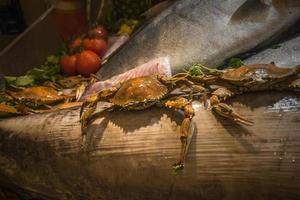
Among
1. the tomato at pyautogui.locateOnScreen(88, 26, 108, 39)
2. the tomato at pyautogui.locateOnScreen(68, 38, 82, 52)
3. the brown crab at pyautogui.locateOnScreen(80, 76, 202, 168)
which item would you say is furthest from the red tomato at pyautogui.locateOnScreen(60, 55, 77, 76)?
the brown crab at pyautogui.locateOnScreen(80, 76, 202, 168)

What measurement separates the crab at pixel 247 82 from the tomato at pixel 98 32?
2.25 meters

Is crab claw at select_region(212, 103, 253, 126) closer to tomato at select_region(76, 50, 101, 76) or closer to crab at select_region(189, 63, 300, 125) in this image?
crab at select_region(189, 63, 300, 125)

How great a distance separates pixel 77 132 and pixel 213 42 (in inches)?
47.9

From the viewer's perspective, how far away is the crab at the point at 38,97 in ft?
10.4

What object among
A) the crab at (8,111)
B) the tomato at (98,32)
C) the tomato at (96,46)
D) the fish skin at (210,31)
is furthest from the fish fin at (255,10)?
the crab at (8,111)

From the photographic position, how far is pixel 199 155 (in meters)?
2.24

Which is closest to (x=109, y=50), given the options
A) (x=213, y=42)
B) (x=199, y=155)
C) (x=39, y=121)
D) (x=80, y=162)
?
(x=213, y=42)

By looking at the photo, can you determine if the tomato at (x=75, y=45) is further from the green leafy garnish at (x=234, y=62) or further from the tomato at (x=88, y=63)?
the green leafy garnish at (x=234, y=62)

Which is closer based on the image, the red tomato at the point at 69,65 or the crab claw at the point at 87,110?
the crab claw at the point at 87,110

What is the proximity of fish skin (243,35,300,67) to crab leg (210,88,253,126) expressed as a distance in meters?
0.67

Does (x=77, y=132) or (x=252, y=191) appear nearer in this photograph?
(x=252, y=191)

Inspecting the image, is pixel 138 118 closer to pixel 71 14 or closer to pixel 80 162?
pixel 80 162

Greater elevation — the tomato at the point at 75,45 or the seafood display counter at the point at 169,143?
the tomato at the point at 75,45

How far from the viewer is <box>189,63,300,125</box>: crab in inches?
82.8
